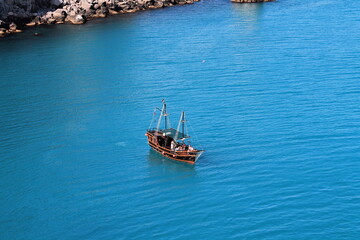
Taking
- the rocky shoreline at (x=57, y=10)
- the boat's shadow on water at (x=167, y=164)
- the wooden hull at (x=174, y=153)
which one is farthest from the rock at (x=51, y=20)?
the boat's shadow on water at (x=167, y=164)

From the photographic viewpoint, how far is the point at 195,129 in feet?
263

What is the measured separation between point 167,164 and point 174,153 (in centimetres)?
233

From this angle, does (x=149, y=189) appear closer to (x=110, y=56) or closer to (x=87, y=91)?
(x=87, y=91)

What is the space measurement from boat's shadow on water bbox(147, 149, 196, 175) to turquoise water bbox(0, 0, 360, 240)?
0.92ft

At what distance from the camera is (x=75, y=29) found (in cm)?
15188

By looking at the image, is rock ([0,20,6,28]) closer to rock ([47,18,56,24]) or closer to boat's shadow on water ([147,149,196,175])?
rock ([47,18,56,24])

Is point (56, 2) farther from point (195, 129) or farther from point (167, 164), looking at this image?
point (167, 164)

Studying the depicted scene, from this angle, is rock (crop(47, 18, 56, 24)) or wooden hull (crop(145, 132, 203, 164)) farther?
rock (crop(47, 18, 56, 24))

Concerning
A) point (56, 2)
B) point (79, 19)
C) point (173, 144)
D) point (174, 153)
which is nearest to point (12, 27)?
point (56, 2)

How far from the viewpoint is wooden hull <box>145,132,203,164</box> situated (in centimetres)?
6841

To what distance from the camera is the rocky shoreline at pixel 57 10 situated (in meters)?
152

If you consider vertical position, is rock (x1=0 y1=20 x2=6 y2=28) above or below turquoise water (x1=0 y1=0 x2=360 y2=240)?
above

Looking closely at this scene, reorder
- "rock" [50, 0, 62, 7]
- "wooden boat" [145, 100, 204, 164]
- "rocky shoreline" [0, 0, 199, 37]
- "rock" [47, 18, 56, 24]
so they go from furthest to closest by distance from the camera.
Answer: "rock" [50, 0, 62, 7] → "rock" [47, 18, 56, 24] → "rocky shoreline" [0, 0, 199, 37] → "wooden boat" [145, 100, 204, 164]

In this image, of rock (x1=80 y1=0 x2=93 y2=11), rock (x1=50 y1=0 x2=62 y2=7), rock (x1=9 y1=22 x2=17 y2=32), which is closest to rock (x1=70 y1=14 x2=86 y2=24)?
rock (x1=80 y1=0 x2=93 y2=11)
